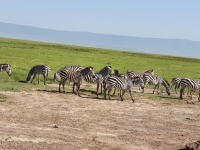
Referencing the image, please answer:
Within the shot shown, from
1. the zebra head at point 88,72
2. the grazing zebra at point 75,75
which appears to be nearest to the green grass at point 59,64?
the grazing zebra at point 75,75

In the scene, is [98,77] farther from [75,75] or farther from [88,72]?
[75,75]

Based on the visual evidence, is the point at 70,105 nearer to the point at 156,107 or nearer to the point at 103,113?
the point at 103,113

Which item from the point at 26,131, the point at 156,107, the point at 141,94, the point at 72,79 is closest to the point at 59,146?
the point at 26,131

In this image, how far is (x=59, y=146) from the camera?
10328 millimetres

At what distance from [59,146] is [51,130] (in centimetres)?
188

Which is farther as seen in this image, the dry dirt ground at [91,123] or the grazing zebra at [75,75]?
the grazing zebra at [75,75]

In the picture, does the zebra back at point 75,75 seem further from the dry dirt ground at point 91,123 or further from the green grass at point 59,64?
the green grass at point 59,64

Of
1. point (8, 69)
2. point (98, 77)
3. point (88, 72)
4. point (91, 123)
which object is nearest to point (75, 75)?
point (88, 72)

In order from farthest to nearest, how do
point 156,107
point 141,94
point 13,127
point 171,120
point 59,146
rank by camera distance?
point 141,94 → point 156,107 → point 171,120 → point 13,127 → point 59,146

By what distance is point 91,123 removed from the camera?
45.5ft

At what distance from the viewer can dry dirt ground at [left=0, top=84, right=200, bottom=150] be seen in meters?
10.9

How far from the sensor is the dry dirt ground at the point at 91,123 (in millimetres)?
10914

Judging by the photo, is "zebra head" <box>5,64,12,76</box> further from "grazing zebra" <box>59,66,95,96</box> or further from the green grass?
"grazing zebra" <box>59,66,95,96</box>

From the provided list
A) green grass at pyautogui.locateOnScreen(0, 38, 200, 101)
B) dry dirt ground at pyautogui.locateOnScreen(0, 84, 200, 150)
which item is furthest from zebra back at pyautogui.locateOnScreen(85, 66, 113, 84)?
green grass at pyautogui.locateOnScreen(0, 38, 200, 101)
